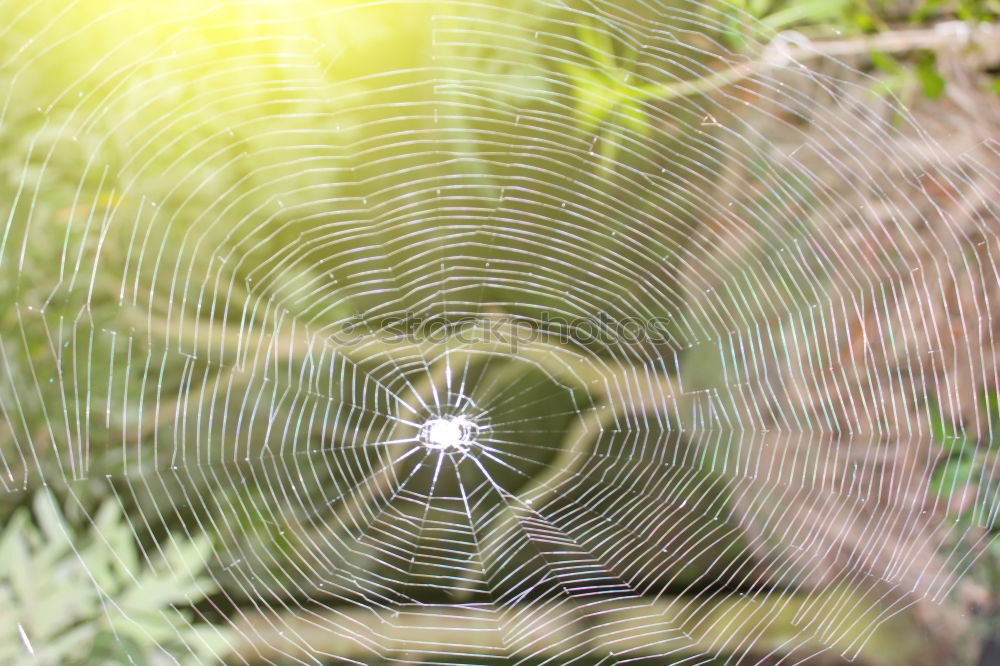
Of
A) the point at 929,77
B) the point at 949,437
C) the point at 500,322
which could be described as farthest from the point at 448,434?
the point at 929,77

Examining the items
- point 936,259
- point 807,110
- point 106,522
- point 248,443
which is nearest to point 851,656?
point 936,259

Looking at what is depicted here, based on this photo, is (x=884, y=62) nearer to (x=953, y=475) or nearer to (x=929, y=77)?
(x=929, y=77)

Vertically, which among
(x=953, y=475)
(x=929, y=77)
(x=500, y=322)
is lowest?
(x=953, y=475)

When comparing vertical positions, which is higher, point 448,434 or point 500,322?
point 500,322

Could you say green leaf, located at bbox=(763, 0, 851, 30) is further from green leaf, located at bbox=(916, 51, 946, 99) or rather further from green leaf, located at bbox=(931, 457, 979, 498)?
green leaf, located at bbox=(931, 457, 979, 498)

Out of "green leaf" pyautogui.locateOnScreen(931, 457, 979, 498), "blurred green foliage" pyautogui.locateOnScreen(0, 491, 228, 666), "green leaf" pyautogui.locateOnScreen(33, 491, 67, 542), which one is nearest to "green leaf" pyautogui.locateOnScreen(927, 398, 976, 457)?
"green leaf" pyautogui.locateOnScreen(931, 457, 979, 498)

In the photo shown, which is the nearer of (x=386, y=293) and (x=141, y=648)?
(x=141, y=648)

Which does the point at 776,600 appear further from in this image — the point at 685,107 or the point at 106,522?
the point at 106,522
